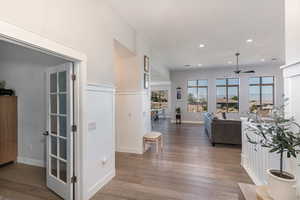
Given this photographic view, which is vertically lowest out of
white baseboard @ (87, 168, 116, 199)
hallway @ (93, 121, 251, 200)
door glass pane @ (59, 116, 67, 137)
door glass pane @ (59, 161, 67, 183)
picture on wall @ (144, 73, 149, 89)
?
hallway @ (93, 121, 251, 200)

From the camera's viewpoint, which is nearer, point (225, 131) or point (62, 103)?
point (62, 103)

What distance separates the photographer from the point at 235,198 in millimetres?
2162

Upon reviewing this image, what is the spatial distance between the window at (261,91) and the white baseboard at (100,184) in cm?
805

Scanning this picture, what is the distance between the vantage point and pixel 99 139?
2.45 m

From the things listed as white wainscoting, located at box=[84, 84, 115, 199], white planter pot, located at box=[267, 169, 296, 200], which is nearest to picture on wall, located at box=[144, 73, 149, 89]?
white wainscoting, located at box=[84, 84, 115, 199]

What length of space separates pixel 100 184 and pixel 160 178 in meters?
1.04

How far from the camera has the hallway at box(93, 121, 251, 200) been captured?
2279 millimetres

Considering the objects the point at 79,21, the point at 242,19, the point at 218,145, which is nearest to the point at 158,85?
the point at 218,145

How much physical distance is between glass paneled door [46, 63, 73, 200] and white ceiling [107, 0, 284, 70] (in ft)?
5.24

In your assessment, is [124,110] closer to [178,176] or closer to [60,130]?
[60,130]

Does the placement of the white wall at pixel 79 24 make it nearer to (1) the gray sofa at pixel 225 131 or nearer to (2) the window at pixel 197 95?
(1) the gray sofa at pixel 225 131

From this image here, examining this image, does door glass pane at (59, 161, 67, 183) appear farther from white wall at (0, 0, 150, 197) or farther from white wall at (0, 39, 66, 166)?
white wall at (0, 39, 66, 166)

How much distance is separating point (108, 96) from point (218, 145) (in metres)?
3.87

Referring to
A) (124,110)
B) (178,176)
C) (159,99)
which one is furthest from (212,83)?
(178,176)
